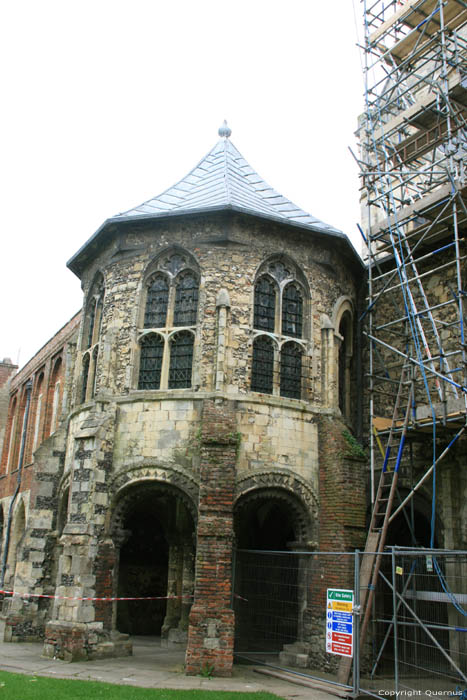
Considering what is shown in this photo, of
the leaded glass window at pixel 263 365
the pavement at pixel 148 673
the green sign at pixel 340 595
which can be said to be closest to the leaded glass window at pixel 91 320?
the leaded glass window at pixel 263 365

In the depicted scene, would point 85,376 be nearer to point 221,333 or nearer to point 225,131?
point 221,333

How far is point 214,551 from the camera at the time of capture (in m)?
12.6

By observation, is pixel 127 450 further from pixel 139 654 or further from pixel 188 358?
pixel 139 654

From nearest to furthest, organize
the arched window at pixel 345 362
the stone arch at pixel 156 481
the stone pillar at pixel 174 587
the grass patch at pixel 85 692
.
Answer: the grass patch at pixel 85 692 < the stone arch at pixel 156 481 < the stone pillar at pixel 174 587 < the arched window at pixel 345 362

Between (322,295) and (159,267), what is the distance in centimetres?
388

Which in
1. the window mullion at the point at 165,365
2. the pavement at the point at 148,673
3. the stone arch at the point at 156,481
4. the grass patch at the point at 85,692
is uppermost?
the window mullion at the point at 165,365

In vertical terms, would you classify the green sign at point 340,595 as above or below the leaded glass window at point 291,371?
below

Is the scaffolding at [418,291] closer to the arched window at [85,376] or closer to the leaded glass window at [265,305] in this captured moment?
the leaded glass window at [265,305]

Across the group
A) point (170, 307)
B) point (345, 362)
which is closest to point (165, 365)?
point (170, 307)

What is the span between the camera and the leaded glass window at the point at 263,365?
14.7 metres

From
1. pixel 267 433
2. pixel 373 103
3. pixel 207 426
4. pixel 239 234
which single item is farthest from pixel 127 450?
pixel 373 103

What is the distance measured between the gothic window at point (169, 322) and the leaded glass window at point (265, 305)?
1378 millimetres

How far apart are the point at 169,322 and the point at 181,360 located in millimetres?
949

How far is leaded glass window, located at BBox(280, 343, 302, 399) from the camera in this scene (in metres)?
15.1
